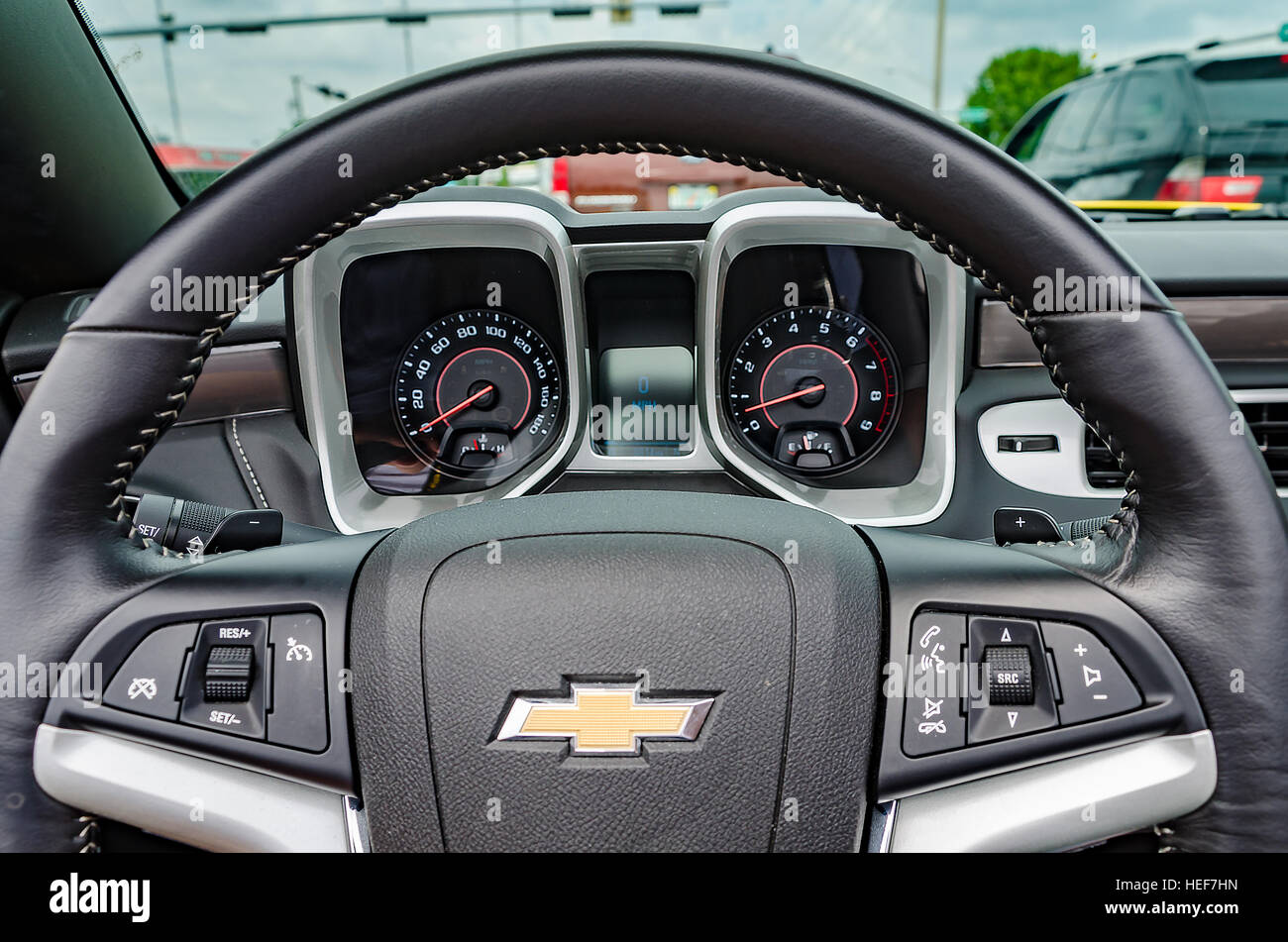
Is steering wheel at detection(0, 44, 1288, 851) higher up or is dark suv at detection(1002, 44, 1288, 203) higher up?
dark suv at detection(1002, 44, 1288, 203)

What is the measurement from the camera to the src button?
93 centimetres

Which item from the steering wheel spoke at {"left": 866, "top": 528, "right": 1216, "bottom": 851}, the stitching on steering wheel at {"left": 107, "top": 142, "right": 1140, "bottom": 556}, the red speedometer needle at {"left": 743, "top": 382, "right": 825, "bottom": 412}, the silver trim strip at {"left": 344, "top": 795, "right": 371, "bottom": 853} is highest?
the stitching on steering wheel at {"left": 107, "top": 142, "right": 1140, "bottom": 556}

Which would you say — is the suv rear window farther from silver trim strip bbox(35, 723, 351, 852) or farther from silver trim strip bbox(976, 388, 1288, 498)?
silver trim strip bbox(35, 723, 351, 852)

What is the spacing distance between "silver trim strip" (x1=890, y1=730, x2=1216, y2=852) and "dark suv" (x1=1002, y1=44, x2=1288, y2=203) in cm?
302

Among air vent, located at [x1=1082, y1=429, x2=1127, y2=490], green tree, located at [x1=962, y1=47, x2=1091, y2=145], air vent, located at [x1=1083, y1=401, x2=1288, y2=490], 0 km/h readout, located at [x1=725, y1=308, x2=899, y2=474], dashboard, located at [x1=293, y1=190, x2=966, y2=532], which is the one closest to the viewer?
air vent, located at [x1=1083, y1=401, x2=1288, y2=490]

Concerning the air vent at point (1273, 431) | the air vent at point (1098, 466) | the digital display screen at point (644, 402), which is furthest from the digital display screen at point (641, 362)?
the air vent at point (1273, 431)

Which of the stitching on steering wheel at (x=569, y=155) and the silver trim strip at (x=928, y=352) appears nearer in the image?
the stitching on steering wheel at (x=569, y=155)

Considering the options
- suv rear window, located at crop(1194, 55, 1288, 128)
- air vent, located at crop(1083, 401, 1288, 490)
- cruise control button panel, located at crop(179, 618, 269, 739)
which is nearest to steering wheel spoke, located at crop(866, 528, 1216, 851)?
cruise control button panel, located at crop(179, 618, 269, 739)

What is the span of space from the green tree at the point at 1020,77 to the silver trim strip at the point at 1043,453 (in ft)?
135

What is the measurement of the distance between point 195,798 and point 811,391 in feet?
8.30

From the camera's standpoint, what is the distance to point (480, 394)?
320 centimetres

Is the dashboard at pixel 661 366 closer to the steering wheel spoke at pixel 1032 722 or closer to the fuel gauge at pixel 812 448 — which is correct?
the fuel gauge at pixel 812 448

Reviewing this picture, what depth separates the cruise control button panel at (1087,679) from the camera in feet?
3.02
